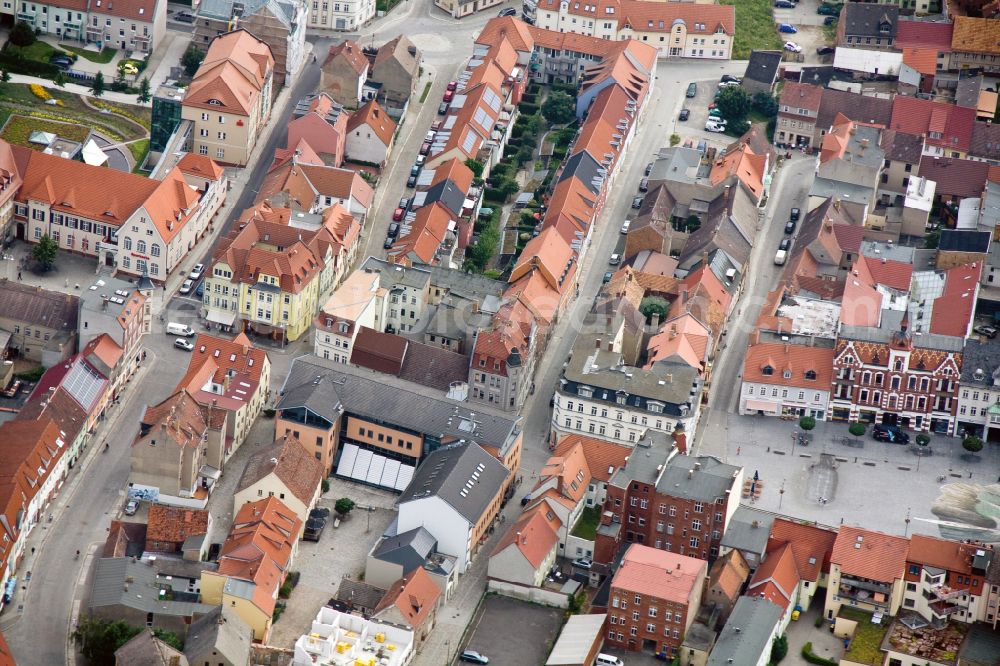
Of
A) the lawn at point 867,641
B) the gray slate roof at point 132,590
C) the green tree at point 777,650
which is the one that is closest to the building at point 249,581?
the gray slate roof at point 132,590

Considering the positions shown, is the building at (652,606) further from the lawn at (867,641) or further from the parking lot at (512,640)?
the lawn at (867,641)

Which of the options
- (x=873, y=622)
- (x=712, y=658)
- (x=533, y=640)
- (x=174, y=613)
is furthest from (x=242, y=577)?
(x=873, y=622)

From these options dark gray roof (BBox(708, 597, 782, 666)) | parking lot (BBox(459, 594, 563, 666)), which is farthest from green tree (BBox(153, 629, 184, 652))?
dark gray roof (BBox(708, 597, 782, 666))

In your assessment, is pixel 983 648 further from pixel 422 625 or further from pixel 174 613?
pixel 174 613

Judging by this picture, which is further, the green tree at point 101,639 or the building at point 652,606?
the building at point 652,606

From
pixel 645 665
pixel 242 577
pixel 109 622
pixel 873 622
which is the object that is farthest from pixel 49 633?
pixel 873 622

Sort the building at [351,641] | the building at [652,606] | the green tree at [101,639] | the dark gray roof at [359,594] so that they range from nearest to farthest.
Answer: the green tree at [101,639]
the building at [351,641]
the building at [652,606]
the dark gray roof at [359,594]
